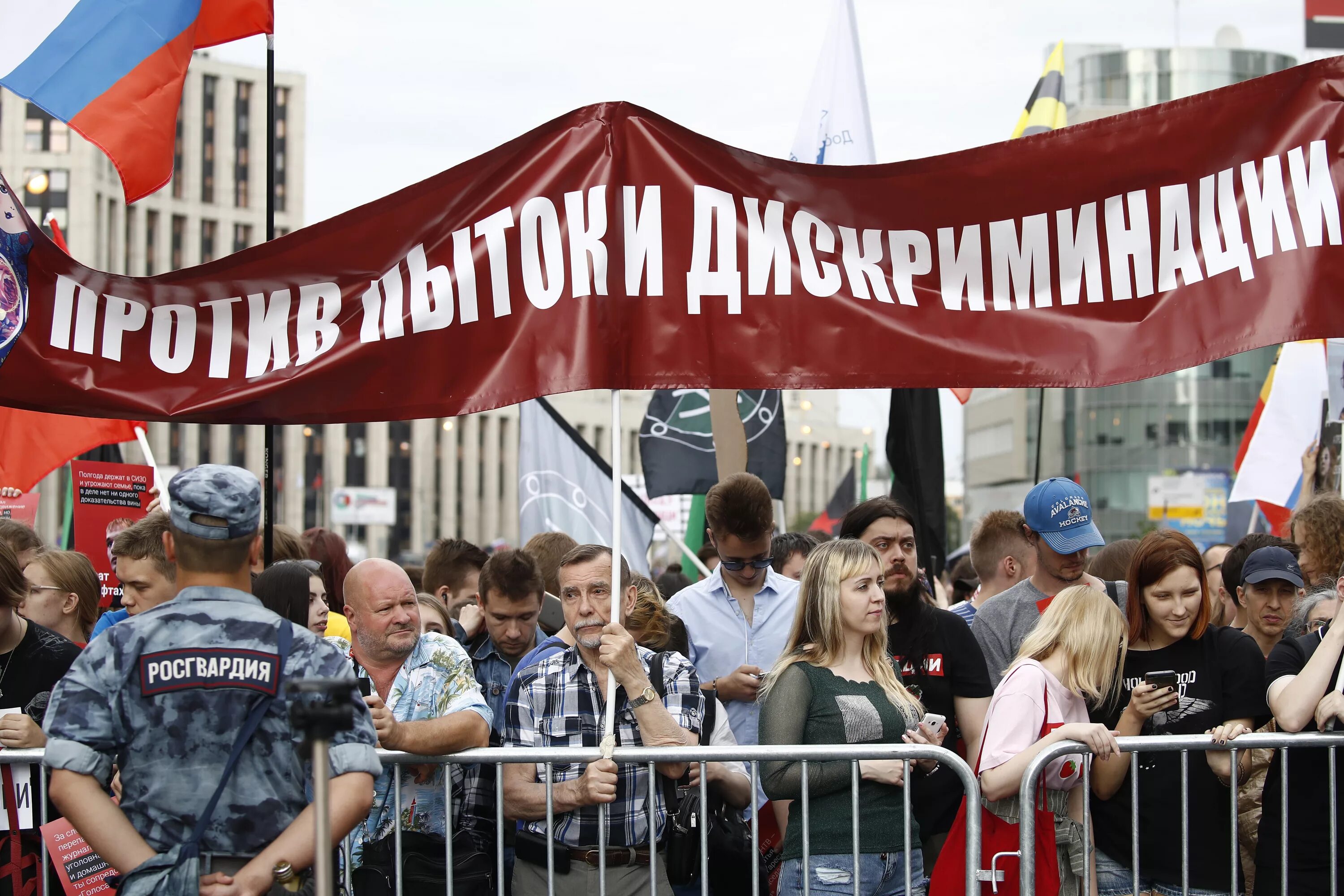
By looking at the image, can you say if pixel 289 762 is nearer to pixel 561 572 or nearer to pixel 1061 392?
pixel 561 572

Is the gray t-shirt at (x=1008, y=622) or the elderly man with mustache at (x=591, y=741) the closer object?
the elderly man with mustache at (x=591, y=741)

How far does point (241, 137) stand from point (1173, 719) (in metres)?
105

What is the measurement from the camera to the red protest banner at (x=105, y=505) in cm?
774

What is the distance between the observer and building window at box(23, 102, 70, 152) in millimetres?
75438

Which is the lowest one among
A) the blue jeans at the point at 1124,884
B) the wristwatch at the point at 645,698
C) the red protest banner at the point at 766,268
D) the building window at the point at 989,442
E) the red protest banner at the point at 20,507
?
the blue jeans at the point at 1124,884

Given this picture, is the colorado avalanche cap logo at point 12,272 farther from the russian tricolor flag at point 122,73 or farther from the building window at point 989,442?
the building window at point 989,442

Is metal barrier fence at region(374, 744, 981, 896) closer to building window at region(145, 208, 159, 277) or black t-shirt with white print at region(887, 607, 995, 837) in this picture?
black t-shirt with white print at region(887, 607, 995, 837)

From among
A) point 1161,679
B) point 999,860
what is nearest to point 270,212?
point 999,860

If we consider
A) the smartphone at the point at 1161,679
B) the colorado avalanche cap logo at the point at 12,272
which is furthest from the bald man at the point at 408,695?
the smartphone at the point at 1161,679

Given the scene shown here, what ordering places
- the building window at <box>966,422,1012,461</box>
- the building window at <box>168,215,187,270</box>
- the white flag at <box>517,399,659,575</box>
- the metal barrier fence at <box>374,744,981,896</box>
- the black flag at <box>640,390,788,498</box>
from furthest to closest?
the building window at <box>966,422,1012,461</box> → the building window at <box>168,215,187,270</box> → the black flag at <box>640,390,788,498</box> → the white flag at <box>517,399,659,575</box> → the metal barrier fence at <box>374,744,981,896</box>

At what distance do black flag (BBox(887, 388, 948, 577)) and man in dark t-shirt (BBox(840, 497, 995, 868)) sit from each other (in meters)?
2.83

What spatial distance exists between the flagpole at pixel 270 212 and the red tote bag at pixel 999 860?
8.30 ft

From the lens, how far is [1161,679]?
4902mm

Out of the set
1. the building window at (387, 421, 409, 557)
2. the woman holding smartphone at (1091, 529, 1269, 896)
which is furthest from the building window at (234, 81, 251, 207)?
the woman holding smartphone at (1091, 529, 1269, 896)
